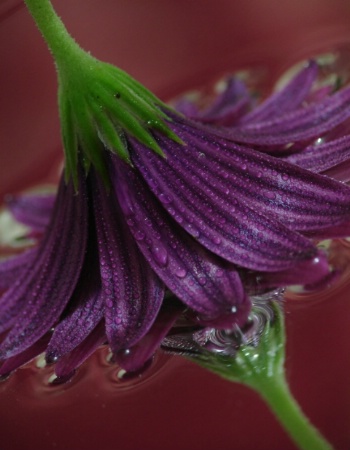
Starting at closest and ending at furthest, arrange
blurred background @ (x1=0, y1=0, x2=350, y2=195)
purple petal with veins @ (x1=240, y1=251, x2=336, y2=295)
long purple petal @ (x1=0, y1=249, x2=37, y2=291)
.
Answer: purple petal with veins @ (x1=240, y1=251, x2=336, y2=295) → long purple petal @ (x1=0, y1=249, x2=37, y2=291) → blurred background @ (x1=0, y1=0, x2=350, y2=195)

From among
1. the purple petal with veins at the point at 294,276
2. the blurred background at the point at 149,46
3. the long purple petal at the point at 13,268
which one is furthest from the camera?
the blurred background at the point at 149,46

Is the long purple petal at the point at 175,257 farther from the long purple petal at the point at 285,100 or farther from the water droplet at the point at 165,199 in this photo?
the long purple petal at the point at 285,100

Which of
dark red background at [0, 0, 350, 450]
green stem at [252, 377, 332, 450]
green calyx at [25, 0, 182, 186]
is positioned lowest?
green stem at [252, 377, 332, 450]

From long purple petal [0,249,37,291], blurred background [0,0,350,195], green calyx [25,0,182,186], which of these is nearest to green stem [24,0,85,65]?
green calyx [25,0,182,186]

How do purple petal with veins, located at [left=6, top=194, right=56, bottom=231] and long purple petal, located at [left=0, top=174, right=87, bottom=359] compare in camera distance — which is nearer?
long purple petal, located at [left=0, top=174, right=87, bottom=359]

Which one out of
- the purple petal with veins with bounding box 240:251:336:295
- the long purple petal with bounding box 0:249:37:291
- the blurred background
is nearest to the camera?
the purple petal with veins with bounding box 240:251:336:295

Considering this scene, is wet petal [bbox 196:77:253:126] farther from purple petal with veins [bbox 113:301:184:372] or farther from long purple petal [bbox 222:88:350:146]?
purple petal with veins [bbox 113:301:184:372]

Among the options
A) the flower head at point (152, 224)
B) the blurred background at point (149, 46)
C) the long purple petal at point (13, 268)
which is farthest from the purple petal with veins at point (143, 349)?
the blurred background at point (149, 46)
